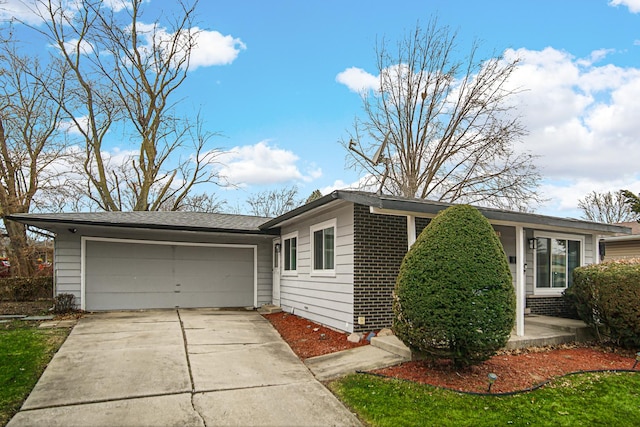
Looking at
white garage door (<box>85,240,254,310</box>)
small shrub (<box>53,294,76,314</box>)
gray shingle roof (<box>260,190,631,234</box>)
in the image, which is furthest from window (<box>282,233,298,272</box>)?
small shrub (<box>53,294,76,314</box>)

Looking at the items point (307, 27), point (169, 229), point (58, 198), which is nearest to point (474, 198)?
point (307, 27)

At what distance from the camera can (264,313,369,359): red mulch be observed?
23.8ft

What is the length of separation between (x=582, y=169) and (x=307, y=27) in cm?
1692

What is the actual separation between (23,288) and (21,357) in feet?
25.0

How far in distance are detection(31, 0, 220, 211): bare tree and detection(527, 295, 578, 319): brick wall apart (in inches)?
701

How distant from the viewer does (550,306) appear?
34.3ft

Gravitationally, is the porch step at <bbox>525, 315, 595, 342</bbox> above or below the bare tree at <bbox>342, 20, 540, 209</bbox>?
below

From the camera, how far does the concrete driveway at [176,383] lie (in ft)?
14.5

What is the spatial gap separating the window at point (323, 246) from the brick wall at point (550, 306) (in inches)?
201

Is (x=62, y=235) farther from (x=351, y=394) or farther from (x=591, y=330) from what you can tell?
(x=591, y=330)

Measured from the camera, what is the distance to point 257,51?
1484cm

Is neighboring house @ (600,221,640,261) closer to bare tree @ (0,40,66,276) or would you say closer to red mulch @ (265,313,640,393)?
red mulch @ (265,313,640,393)

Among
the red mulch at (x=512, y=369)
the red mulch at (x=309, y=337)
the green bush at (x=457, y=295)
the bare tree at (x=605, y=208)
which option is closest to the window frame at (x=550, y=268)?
the red mulch at (x=512, y=369)

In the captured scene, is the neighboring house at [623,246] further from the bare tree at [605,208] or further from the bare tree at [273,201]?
the bare tree at [273,201]
